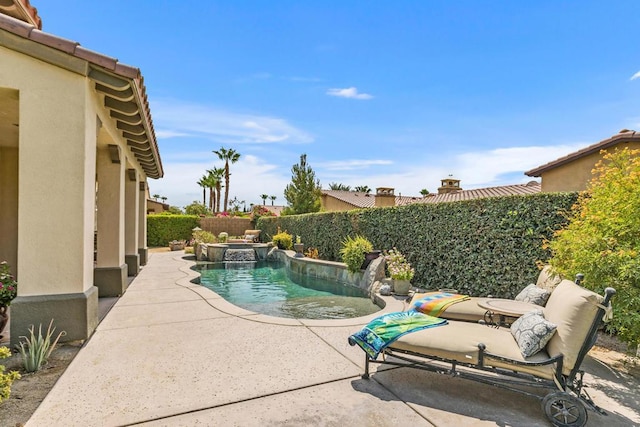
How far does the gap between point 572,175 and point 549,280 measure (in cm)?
787

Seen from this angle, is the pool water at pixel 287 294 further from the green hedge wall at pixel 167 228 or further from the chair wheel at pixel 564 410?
the green hedge wall at pixel 167 228

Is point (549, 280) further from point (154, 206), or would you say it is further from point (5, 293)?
point (154, 206)

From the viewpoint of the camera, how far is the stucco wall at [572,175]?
1084cm

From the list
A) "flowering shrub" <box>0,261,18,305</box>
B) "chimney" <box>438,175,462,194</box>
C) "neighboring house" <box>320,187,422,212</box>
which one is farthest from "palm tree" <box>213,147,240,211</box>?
"flowering shrub" <box>0,261,18,305</box>

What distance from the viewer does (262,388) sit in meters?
3.67

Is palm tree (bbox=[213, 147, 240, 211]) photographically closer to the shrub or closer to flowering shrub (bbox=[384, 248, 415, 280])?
flowering shrub (bbox=[384, 248, 415, 280])

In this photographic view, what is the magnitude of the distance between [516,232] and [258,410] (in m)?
7.11

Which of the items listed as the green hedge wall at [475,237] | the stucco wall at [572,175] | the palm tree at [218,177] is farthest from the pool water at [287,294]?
the palm tree at [218,177]

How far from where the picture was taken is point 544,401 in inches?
125

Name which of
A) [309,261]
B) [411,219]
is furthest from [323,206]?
[411,219]

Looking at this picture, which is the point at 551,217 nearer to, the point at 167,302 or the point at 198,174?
the point at 167,302

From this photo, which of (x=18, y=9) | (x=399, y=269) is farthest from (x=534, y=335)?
(x=18, y=9)

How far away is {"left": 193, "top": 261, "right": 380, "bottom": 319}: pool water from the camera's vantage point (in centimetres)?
833

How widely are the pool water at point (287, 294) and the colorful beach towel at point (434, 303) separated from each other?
2.82 meters
